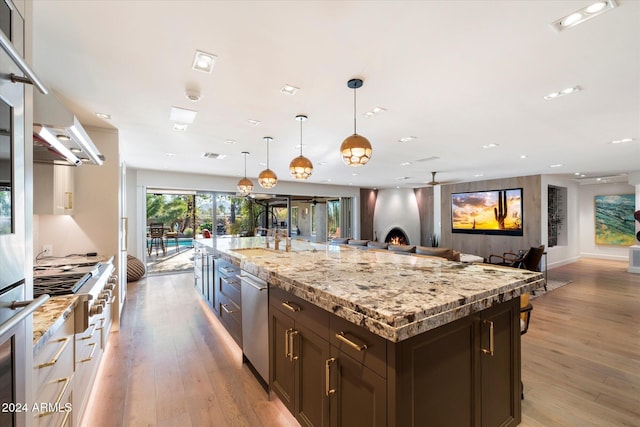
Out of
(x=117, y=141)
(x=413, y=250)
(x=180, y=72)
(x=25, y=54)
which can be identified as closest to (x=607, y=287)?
(x=413, y=250)

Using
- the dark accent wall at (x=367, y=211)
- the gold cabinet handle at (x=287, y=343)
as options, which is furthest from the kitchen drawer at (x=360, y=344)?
the dark accent wall at (x=367, y=211)

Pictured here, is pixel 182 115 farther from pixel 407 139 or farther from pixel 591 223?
pixel 591 223

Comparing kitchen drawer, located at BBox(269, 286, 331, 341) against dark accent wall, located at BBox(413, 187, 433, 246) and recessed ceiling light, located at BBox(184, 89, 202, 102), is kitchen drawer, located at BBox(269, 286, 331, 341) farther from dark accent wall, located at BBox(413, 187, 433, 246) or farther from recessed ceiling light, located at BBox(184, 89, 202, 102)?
dark accent wall, located at BBox(413, 187, 433, 246)

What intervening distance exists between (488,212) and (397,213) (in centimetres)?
323

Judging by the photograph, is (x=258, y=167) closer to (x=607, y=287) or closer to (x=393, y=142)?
(x=393, y=142)

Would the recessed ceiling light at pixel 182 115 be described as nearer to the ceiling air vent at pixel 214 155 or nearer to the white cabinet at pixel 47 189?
the white cabinet at pixel 47 189

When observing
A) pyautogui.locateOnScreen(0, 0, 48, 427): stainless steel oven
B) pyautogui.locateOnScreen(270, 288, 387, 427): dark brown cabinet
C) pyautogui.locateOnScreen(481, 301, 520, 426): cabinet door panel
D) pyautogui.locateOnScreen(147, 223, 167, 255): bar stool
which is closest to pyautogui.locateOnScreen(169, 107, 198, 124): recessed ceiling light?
pyautogui.locateOnScreen(0, 0, 48, 427): stainless steel oven

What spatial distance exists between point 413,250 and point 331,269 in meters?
3.40

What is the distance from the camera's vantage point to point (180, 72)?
2221mm

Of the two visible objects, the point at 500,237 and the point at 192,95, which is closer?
the point at 192,95

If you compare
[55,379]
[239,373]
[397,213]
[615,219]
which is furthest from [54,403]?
[615,219]

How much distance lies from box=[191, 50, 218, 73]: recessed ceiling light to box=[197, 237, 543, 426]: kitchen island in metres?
1.62

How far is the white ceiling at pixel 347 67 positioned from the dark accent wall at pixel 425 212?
6.29 meters

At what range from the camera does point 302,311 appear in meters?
1.60
